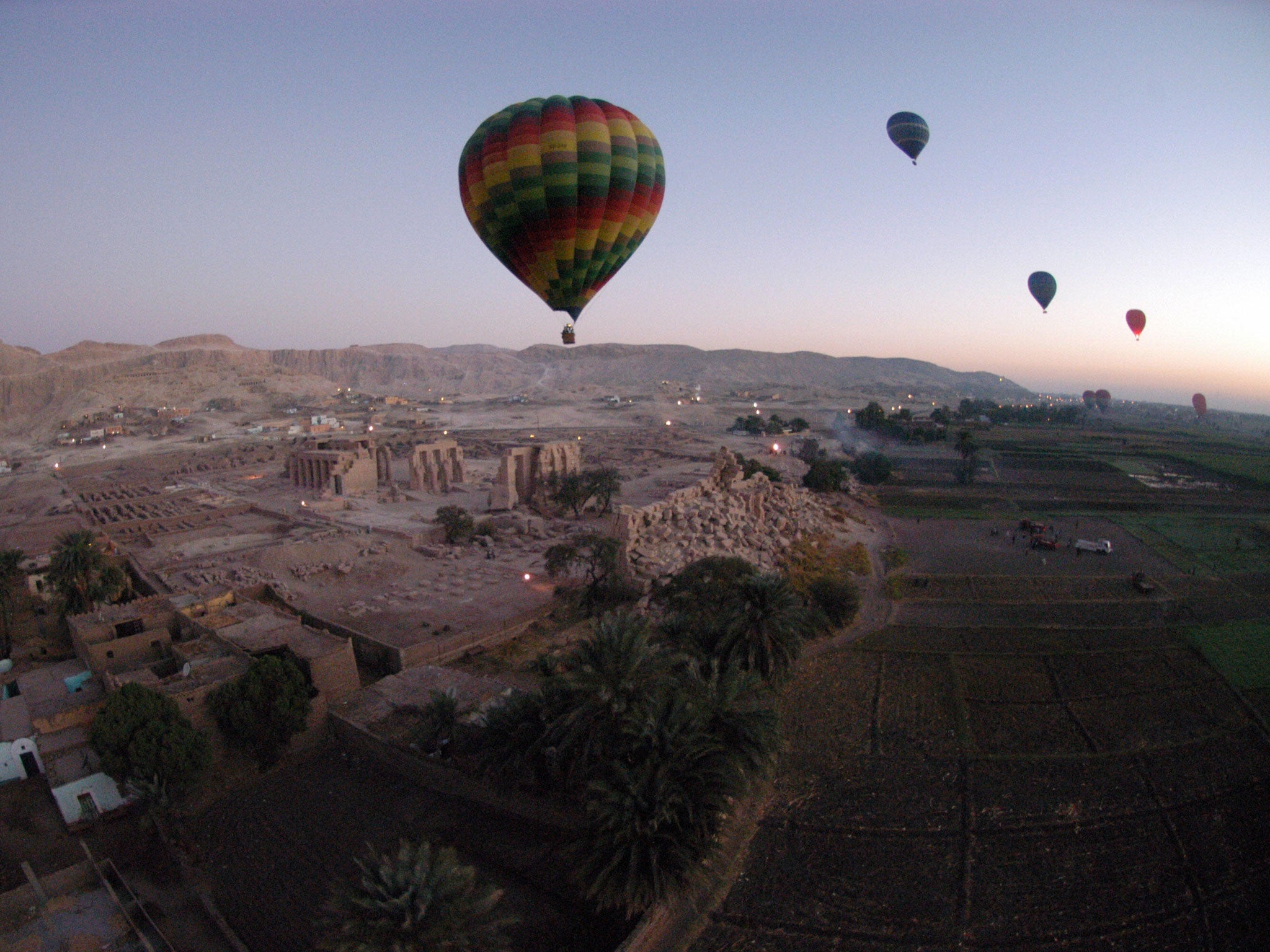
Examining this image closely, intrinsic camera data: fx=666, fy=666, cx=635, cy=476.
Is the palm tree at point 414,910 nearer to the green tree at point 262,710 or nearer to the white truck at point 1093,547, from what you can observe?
the green tree at point 262,710

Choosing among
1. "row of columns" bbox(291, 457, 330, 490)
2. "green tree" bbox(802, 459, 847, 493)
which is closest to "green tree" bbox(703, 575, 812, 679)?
"green tree" bbox(802, 459, 847, 493)

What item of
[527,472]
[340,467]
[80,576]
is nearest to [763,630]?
[80,576]

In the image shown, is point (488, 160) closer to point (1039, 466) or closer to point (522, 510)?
point (522, 510)

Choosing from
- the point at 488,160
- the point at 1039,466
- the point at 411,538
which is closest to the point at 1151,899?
the point at 488,160

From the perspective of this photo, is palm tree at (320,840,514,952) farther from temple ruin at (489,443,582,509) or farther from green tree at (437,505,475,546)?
temple ruin at (489,443,582,509)

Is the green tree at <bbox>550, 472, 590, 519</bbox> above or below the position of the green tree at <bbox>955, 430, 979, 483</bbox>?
below

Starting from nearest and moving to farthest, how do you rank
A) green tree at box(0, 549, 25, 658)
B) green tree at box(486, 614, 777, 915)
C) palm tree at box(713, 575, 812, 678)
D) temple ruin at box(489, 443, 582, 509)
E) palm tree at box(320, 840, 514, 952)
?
1. palm tree at box(320, 840, 514, 952)
2. green tree at box(486, 614, 777, 915)
3. palm tree at box(713, 575, 812, 678)
4. green tree at box(0, 549, 25, 658)
5. temple ruin at box(489, 443, 582, 509)

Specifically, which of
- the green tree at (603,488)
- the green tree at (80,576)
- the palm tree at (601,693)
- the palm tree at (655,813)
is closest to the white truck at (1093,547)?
the green tree at (603,488)

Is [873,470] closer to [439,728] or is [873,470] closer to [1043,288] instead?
[1043,288]
